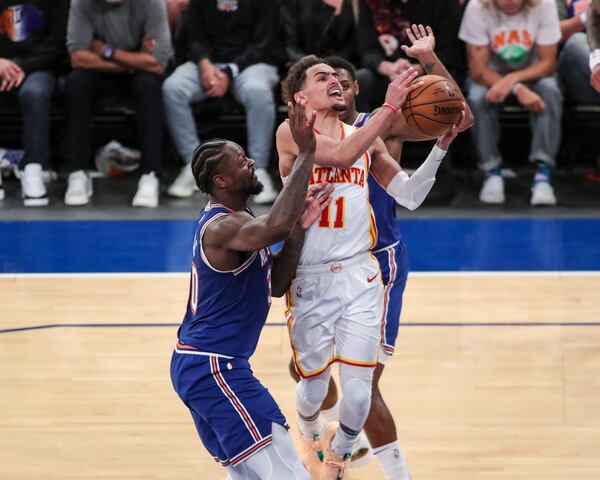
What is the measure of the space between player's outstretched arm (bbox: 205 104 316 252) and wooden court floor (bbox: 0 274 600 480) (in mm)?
1408

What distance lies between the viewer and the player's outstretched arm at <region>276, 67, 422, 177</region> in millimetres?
4512

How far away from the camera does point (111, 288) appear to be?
787 cm

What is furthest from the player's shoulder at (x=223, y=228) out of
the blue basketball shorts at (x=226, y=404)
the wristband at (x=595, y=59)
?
the wristband at (x=595, y=59)

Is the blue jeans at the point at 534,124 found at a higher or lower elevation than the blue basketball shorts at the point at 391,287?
lower

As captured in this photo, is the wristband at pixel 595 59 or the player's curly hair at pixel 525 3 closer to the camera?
the wristband at pixel 595 59

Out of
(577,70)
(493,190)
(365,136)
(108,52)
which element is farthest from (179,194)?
(365,136)

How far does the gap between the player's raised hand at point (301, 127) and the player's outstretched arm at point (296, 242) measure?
1.29 feet

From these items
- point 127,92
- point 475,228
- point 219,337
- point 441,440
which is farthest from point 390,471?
point 127,92

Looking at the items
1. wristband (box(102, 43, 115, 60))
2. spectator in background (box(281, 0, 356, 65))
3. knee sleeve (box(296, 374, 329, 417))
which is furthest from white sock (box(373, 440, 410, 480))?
wristband (box(102, 43, 115, 60))

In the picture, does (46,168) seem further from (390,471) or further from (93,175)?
(390,471)

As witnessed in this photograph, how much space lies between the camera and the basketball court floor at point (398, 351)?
530 cm

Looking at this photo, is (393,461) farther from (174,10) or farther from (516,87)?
(174,10)

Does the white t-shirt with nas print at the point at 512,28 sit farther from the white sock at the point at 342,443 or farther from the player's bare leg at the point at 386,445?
the white sock at the point at 342,443

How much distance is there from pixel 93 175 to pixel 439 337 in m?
4.93
